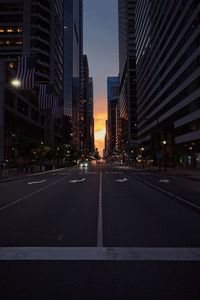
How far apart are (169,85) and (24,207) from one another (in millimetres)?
67818

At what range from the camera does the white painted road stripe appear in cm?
644

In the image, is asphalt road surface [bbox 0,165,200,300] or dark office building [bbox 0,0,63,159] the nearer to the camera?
asphalt road surface [bbox 0,165,200,300]

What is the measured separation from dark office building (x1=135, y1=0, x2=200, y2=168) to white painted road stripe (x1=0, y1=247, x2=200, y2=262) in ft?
166

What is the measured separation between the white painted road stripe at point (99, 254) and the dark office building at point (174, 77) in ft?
166

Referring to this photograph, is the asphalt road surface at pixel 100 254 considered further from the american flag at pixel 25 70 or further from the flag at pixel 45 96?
the flag at pixel 45 96

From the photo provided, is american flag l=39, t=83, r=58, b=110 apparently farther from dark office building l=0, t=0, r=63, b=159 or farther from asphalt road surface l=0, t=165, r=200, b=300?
dark office building l=0, t=0, r=63, b=159

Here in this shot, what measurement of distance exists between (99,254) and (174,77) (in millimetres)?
69014

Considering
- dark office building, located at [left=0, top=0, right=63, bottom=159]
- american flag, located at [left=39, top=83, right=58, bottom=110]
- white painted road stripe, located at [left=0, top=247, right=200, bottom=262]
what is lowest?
white painted road stripe, located at [left=0, top=247, right=200, bottom=262]

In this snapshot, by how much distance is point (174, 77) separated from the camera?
71562 mm

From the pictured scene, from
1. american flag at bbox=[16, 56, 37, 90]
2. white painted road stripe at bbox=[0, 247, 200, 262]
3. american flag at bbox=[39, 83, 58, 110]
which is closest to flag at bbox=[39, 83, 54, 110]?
american flag at bbox=[39, 83, 58, 110]

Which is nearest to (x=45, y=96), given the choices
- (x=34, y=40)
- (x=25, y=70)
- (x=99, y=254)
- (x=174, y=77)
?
(x=25, y=70)
